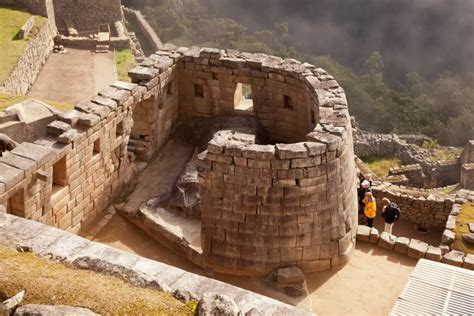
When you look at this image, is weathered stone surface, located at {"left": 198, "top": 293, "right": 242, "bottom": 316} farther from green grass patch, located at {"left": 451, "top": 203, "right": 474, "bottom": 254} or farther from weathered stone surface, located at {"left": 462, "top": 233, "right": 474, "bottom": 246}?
weathered stone surface, located at {"left": 462, "top": 233, "right": 474, "bottom": 246}

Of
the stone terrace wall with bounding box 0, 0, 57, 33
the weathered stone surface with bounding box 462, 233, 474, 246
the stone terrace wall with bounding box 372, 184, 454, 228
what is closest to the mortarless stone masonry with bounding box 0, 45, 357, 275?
the weathered stone surface with bounding box 462, 233, 474, 246

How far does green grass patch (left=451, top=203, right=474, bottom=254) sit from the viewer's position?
609 inches

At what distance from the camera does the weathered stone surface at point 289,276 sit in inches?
496

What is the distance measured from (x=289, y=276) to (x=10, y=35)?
2151cm

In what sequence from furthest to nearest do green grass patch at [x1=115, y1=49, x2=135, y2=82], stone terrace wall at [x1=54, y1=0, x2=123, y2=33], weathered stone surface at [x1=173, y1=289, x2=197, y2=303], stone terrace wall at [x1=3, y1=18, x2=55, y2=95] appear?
stone terrace wall at [x1=54, y1=0, x2=123, y2=33]
green grass patch at [x1=115, y1=49, x2=135, y2=82]
stone terrace wall at [x1=3, y1=18, x2=55, y2=95]
weathered stone surface at [x1=173, y1=289, x2=197, y2=303]

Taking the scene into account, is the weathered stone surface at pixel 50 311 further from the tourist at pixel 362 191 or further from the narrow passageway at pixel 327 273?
the tourist at pixel 362 191

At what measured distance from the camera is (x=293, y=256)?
42.1 feet

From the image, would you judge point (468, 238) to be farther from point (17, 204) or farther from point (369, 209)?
point (17, 204)

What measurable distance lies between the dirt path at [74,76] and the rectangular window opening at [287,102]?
1169cm

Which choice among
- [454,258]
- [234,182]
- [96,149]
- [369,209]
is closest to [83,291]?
[234,182]

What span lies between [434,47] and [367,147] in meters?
32.2

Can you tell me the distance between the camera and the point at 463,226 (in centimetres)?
1650

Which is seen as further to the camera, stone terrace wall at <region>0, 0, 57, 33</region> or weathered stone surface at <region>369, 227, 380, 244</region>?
stone terrace wall at <region>0, 0, 57, 33</region>

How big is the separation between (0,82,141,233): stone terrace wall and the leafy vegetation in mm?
27191
